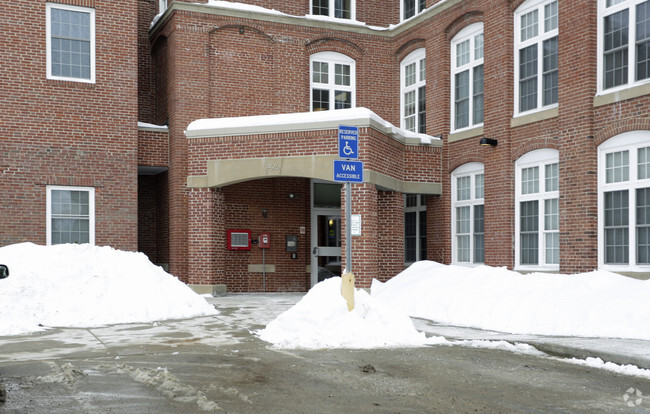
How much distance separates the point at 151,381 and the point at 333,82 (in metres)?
16.3

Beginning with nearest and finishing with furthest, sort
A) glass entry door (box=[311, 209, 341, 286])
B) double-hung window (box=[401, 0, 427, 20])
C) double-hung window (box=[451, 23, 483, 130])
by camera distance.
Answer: double-hung window (box=[451, 23, 483, 130])
glass entry door (box=[311, 209, 341, 286])
double-hung window (box=[401, 0, 427, 20])

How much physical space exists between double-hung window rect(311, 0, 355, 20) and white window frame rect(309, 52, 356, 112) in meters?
1.43

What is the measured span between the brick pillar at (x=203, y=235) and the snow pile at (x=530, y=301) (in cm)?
492

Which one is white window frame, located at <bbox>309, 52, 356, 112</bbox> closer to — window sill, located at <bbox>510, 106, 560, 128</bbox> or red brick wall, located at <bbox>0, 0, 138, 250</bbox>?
red brick wall, located at <bbox>0, 0, 138, 250</bbox>

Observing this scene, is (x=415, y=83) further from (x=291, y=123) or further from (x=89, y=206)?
(x=89, y=206)

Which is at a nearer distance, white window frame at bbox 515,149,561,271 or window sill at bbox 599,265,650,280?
window sill at bbox 599,265,650,280

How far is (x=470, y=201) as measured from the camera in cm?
1939

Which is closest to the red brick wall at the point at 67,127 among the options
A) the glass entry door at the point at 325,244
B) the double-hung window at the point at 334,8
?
the glass entry door at the point at 325,244

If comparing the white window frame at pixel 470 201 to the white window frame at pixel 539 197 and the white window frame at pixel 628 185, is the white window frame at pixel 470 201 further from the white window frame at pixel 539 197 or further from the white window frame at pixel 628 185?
the white window frame at pixel 628 185

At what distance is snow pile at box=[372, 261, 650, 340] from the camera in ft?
38.0

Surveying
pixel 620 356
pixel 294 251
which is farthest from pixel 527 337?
pixel 294 251

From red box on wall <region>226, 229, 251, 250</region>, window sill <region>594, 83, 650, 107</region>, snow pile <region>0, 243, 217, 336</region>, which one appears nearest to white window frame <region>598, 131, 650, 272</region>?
window sill <region>594, 83, 650, 107</region>

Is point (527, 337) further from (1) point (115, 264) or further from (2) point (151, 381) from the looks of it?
(1) point (115, 264)

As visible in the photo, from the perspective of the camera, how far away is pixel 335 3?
23.0 m
